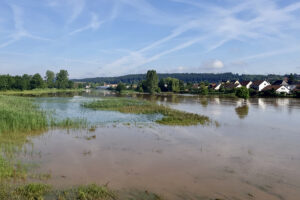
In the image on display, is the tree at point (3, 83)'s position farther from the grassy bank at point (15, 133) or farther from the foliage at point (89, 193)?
the foliage at point (89, 193)

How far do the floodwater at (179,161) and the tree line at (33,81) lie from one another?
78825mm

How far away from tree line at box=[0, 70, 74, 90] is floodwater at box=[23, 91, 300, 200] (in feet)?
259

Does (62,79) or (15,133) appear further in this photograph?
(62,79)

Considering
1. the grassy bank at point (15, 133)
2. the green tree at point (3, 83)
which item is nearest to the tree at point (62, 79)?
the green tree at point (3, 83)

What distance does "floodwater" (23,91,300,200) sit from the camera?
950 cm

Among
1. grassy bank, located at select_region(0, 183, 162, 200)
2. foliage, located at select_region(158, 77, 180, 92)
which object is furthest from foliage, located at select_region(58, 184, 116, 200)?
foliage, located at select_region(158, 77, 180, 92)

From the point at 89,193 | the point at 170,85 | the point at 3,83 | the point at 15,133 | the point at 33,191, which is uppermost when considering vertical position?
the point at 3,83

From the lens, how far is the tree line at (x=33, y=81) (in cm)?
8361

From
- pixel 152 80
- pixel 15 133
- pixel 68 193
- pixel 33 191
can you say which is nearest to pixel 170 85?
pixel 152 80

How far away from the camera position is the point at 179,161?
12812mm

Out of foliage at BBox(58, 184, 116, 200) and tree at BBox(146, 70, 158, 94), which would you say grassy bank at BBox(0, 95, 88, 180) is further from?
tree at BBox(146, 70, 158, 94)

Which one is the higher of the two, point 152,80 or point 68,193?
point 152,80

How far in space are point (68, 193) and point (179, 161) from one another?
21.1ft

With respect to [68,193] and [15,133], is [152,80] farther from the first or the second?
[68,193]
